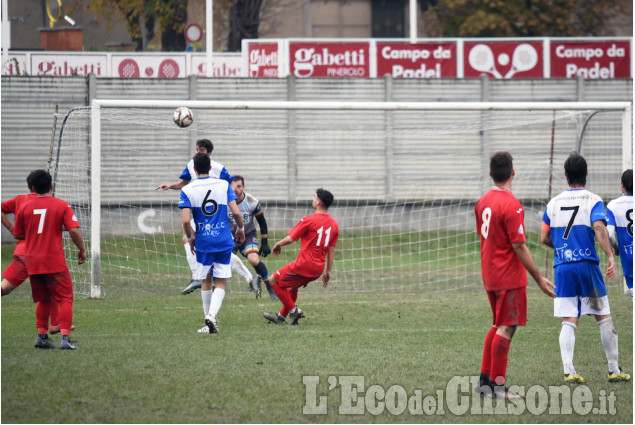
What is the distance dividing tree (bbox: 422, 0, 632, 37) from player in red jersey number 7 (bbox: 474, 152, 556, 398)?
22890mm

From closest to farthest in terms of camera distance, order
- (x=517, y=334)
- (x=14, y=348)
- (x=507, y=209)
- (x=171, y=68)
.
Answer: (x=507, y=209) → (x=14, y=348) → (x=517, y=334) → (x=171, y=68)

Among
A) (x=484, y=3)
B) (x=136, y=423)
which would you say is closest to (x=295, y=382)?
(x=136, y=423)

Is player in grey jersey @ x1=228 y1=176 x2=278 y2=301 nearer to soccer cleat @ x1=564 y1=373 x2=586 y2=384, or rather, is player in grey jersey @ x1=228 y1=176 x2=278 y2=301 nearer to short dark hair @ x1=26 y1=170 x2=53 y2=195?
short dark hair @ x1=26 y1=170 x2=53 y2=195

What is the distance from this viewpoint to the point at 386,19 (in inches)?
1364

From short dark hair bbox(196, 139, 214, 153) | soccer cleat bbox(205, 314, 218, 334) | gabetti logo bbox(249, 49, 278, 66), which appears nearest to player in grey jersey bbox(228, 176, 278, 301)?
short dark hair bbox(196, 139, 214, 153)

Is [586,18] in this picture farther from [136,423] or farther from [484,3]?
[136,423]

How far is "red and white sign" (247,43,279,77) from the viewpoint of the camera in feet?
68.9

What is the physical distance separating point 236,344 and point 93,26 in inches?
1002

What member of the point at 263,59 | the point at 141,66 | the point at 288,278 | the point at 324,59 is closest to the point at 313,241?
the point at 288,278

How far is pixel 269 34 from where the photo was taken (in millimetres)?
33750

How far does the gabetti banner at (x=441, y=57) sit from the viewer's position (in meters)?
21.0

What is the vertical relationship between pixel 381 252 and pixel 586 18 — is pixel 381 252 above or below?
below

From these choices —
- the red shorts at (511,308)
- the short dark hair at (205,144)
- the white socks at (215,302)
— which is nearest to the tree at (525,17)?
the short dark hair at (205,144)

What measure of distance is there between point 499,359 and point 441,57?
16.1m
